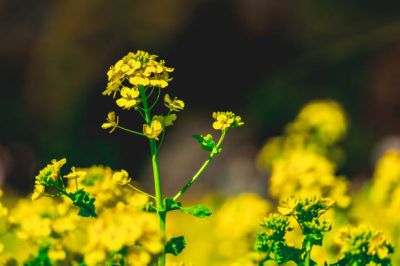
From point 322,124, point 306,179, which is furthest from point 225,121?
point 322,124

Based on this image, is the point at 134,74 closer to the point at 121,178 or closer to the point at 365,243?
the point at 121,178

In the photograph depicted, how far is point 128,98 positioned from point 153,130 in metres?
0.10

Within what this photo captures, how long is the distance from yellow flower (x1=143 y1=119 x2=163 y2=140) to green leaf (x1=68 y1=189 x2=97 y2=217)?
0.62ft

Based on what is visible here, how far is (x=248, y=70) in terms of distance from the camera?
755cm

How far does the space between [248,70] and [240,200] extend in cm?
421

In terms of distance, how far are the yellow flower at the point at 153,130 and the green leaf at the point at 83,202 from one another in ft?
0.62

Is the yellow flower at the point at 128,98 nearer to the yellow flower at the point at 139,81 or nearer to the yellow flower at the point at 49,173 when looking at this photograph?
the yellow flower at the point at 139,81

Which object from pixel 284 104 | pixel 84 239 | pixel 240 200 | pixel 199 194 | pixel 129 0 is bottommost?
pixel 84 239

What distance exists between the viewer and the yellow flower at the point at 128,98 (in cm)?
178

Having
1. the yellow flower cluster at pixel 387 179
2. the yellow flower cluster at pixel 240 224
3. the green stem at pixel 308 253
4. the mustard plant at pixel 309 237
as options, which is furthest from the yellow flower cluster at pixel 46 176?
the yellow flower cluster at pixel 387 179

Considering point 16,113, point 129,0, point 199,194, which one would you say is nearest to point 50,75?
point 16,113

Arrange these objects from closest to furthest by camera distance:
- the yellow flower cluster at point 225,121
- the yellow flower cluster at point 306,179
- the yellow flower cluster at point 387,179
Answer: the yellow flower cluster at point 225,121 < the yellow flower cluster at point 306,179 < the yellow flower cluster at point 387,179

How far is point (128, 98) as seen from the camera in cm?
181

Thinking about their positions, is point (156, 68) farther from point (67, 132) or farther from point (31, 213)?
point (67, 132)
